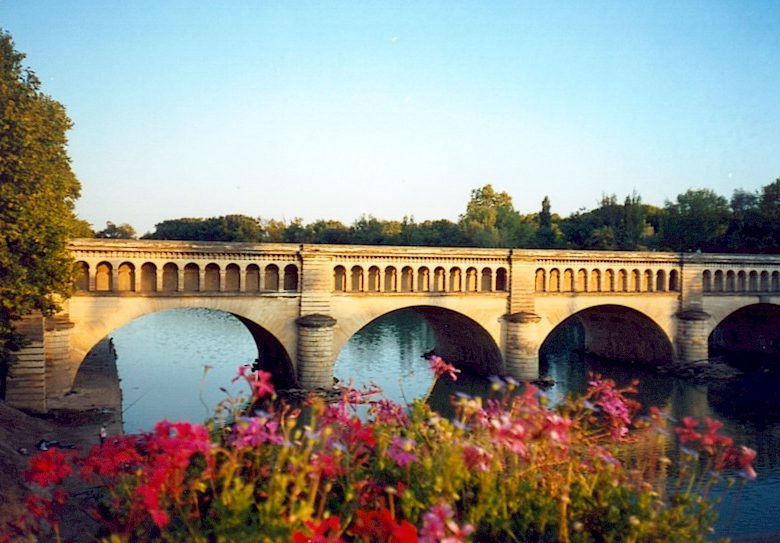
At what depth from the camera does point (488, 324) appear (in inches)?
1372

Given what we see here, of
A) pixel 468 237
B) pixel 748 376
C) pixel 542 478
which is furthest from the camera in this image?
pixel 468 237

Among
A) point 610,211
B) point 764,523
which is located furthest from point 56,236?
point 610,211

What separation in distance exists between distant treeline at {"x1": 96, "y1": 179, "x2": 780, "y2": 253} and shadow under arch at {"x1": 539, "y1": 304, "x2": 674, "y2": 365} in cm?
1802

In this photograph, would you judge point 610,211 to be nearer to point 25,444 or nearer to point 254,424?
point 25,444

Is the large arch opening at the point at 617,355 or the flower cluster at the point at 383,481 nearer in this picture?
the flower cluster at the point at 383,481

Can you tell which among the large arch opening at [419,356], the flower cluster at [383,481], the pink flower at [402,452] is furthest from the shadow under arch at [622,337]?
the pink flower at [402,452]

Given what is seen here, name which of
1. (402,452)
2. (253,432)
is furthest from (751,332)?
(253,432)

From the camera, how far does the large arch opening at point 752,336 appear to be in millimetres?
45938

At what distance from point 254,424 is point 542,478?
369 centimetres

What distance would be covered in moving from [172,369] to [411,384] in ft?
52.2

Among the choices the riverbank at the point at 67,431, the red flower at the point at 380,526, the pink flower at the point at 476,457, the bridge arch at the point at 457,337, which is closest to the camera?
the red flower at the point at 380,526

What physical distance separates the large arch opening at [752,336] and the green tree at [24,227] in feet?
145

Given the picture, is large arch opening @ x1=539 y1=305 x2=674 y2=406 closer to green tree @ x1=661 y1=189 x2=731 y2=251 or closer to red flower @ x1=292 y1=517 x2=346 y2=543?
green tree @ x1=661 y1=189 x2=731 y2=251

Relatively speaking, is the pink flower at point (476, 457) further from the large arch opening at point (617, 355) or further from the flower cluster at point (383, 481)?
the large arch opening at point (617, 355)
